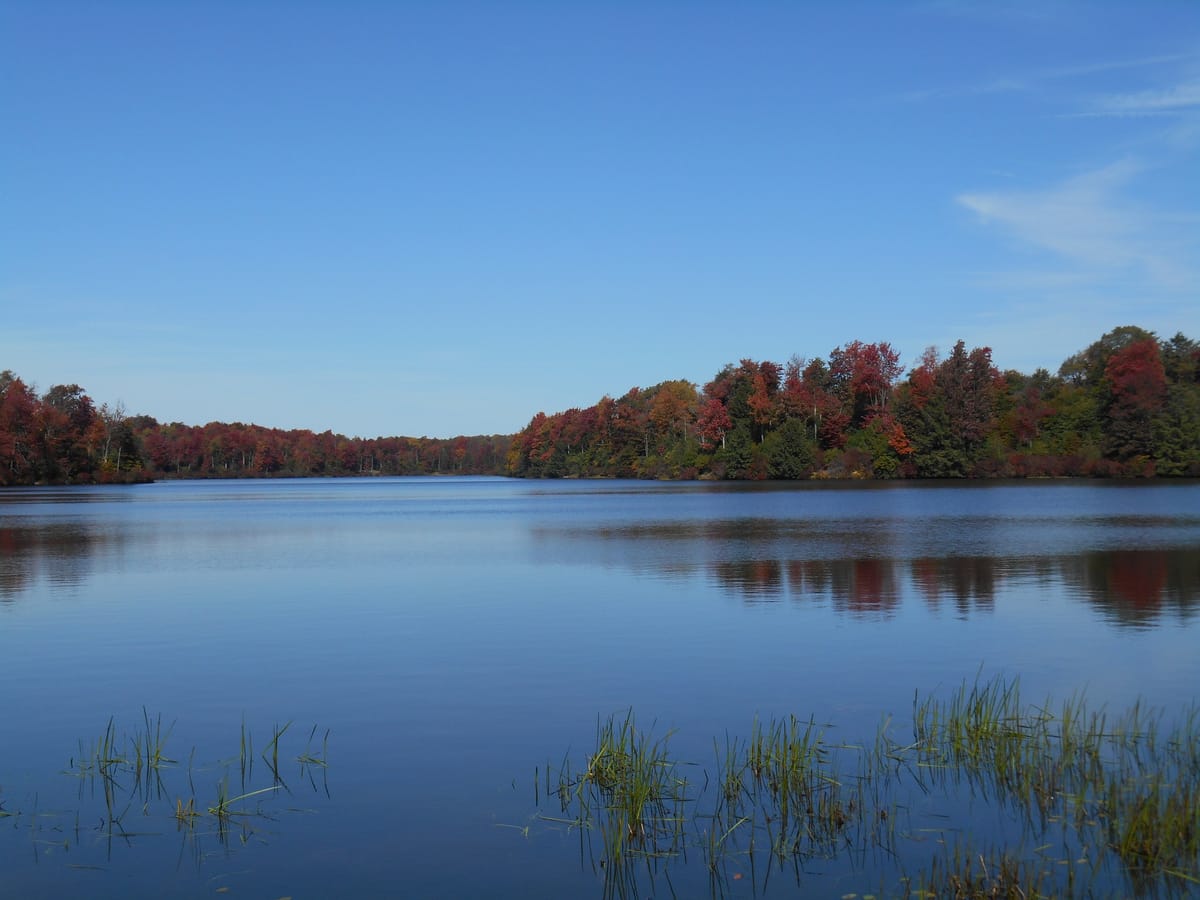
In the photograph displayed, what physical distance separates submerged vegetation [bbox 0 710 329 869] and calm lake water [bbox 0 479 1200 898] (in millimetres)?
44

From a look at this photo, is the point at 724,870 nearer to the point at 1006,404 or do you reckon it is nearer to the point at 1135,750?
the point at 1135,750

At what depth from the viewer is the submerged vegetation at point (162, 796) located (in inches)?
357

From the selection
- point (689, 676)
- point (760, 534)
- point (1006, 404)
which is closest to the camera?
point (689, 676)

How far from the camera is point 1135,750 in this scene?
10539mm

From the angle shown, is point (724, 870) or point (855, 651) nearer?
point (724, 870)

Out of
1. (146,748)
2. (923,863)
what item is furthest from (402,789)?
(923,863)

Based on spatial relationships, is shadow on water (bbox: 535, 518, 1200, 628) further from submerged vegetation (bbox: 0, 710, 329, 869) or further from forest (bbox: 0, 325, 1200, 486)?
forest (bbox: 0, 325, 1200, 486)

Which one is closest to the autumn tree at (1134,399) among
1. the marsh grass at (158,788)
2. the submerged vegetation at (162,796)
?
the marsh grass at (158,788)

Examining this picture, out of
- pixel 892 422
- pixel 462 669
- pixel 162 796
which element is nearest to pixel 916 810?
pixel 162 796

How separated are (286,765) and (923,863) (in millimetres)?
6852

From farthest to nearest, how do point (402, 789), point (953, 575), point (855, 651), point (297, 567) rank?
point (297, 567) → point (953, 575) → point (855, 651) → point (402, 789)

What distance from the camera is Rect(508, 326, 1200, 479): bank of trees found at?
342 ft

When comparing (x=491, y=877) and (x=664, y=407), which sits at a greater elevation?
(x=664, y=407)

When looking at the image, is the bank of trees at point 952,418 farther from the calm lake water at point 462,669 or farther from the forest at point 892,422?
the calm lake water at point 462,669
